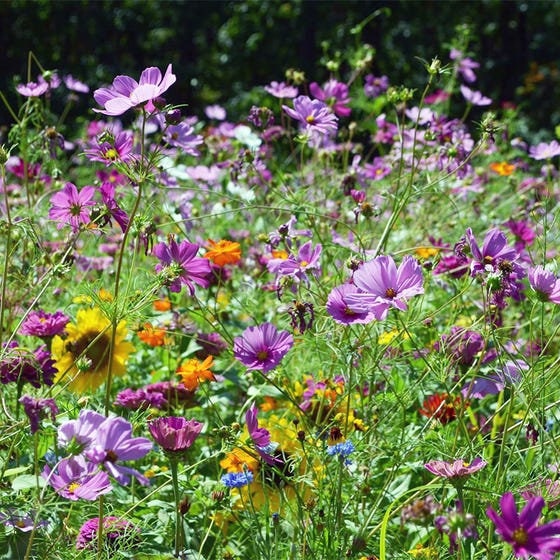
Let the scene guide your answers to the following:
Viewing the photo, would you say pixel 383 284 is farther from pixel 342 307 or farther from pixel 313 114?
pixel 313 114

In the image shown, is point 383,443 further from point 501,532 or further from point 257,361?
point 501,532

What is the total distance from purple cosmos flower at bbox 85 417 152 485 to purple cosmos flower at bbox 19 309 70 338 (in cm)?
62

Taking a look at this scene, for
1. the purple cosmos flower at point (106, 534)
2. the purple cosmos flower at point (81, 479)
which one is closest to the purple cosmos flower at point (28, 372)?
the purple cosmos flower at point (106, 534)

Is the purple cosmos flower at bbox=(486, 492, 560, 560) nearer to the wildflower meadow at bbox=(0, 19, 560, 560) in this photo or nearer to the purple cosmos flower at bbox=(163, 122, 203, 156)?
the wildflower meadow at bbox=(0, 19, 560, 560)

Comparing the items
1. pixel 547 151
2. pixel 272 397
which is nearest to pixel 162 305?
pixel 272 397

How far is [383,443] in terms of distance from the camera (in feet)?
4.74

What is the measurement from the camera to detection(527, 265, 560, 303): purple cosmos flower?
1155 mm

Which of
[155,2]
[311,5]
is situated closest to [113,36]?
[155,2]

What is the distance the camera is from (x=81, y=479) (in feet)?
3.15

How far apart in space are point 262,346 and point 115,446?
397mm

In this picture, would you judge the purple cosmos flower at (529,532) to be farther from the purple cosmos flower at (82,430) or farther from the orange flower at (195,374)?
the orange flower at (195,374)

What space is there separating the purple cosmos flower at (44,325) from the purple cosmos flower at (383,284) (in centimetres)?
55

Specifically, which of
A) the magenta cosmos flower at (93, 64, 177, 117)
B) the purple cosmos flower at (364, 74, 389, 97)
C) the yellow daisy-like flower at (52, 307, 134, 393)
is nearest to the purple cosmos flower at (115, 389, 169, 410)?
the yellow daisy-like flower at (52, 307, 134, 393)

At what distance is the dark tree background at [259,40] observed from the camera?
19.6ft
